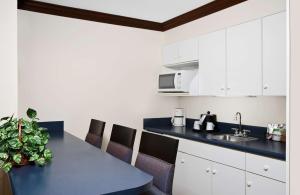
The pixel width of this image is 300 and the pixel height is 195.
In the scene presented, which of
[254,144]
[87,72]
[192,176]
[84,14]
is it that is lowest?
[192,176]

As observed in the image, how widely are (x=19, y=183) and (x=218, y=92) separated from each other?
211cm

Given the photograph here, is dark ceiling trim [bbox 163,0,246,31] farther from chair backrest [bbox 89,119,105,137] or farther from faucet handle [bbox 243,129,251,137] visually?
chair backrest [bbox 89,119,105,137]

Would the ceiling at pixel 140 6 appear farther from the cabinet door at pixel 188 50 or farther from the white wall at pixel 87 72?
the cabinet door at pixel 188 50

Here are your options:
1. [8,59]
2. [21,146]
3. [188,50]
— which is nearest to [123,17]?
Answer: [188,50]

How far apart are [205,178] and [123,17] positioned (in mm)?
2189

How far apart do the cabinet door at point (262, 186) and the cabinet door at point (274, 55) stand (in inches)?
27.8

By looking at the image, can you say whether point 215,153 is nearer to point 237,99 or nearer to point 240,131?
point 240,131

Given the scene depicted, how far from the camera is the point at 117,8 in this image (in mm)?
3049

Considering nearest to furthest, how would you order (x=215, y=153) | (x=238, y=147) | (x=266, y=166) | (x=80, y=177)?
(x=80, y=177)
(x=266, y=166)
(x=238, y=147)
(x=215, y=153)

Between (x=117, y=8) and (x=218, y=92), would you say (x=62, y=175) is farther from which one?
(x=117, y=8)

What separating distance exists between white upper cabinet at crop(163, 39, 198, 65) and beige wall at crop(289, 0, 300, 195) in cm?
241

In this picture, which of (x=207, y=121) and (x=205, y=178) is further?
(x=207, y=121)

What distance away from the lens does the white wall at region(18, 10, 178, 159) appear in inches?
112

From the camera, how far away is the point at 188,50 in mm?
3141
